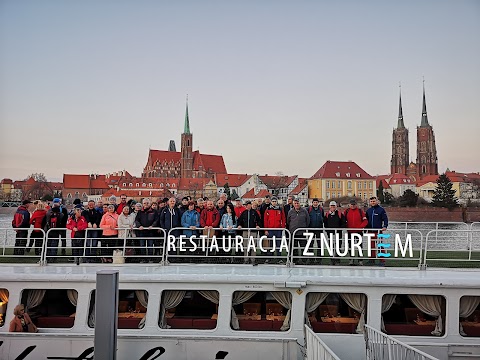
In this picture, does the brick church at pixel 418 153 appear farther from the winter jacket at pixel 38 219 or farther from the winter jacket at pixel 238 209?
the winter jacket at pixel 38 219

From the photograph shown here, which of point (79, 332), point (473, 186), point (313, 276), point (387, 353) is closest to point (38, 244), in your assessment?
point (79, 332)

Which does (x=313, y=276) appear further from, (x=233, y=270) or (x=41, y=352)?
(x=41, y=352)

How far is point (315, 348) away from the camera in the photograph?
266 inches

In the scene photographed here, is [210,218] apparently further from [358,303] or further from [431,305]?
[431,305]

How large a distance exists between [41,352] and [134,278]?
1.90 meters

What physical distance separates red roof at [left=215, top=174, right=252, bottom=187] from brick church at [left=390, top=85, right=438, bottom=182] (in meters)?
49.3

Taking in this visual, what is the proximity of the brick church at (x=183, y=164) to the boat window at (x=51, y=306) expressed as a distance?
482 ft

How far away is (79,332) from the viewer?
8312mm

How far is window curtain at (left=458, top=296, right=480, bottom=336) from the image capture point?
7949 millimetres

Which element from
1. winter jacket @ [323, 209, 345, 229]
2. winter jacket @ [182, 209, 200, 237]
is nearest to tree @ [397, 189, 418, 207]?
winter jacket @ [323, 209, 345, 229]

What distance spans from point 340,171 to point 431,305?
117 m

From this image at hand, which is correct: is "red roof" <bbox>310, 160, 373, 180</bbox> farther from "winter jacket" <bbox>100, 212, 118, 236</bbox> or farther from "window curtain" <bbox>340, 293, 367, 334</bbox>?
"window curtain" <bbox>340, 293, 367, 334</bbox>

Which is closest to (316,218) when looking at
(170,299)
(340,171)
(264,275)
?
(264,275)

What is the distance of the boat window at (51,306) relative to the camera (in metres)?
8.61
